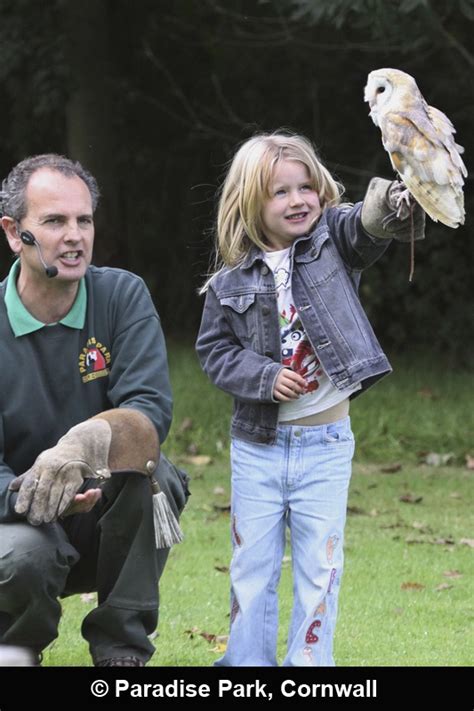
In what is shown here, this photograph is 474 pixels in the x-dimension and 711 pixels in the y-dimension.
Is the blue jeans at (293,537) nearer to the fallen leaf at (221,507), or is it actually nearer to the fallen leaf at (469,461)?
the fallen leaf at (221,507)

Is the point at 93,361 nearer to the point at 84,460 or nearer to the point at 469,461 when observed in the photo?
the point at 84,460

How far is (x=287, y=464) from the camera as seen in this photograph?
12.6 ft

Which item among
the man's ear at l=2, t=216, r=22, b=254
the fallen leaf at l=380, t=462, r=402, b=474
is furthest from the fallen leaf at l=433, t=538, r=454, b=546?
the man's ear at l=2, t=216, r=22, b=254

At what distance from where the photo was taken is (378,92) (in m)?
3.65

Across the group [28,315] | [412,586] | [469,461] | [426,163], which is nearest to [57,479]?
[28,315]

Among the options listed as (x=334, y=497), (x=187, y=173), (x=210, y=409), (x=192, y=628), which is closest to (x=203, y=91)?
(x=187, y=173)

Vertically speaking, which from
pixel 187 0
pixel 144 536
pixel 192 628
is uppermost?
pixel 187 0

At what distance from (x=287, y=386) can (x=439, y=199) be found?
709 mm

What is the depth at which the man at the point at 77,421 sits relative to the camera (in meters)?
3.70

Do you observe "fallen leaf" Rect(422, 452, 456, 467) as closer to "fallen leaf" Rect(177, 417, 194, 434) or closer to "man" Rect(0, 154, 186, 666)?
"fallen leaf" Rect(177, 417, 194, 434)

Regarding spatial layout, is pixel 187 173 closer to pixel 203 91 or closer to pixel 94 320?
pixel 203 91
